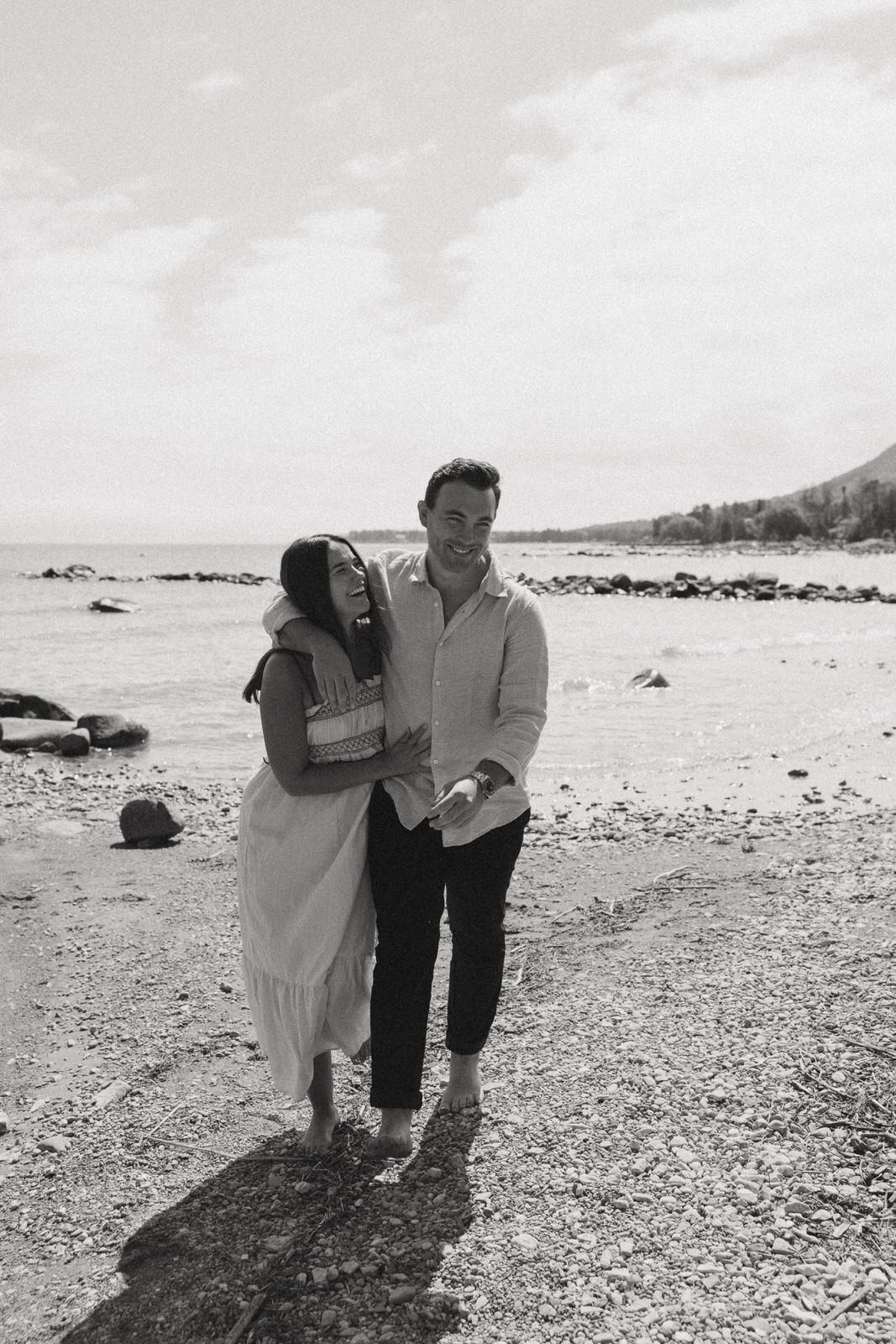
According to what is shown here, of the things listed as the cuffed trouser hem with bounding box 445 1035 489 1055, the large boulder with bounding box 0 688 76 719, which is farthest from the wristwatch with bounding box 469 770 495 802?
the large boulder with bounding box 0 688 76 719

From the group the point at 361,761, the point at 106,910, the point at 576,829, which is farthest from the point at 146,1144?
the point at 576,829

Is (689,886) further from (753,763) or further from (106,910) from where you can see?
(753,763)

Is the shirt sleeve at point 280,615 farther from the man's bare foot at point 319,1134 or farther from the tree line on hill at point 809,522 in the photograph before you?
the tree line on hill at point 809,522

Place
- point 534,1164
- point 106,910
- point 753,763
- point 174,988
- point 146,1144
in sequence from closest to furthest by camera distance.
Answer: point 534,1164 → point 146,1144 → point 174,988 → point 106,910 → point 753,763

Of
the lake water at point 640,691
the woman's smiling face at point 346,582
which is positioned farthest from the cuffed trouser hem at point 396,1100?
the lake water at point 640,691

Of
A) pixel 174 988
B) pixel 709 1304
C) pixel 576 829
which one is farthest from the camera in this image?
pixel 576 829

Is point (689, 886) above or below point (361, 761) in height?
below

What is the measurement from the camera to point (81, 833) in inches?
343

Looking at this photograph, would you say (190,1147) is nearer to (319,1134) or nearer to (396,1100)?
(319,1134)

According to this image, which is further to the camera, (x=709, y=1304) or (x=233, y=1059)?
(x=233, y=1059)

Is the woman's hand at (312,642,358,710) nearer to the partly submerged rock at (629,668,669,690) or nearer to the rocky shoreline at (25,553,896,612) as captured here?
the partly submerged rock at (629,668,669,690)

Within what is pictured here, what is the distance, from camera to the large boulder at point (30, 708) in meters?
15.8

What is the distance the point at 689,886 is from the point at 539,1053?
8.52 ft

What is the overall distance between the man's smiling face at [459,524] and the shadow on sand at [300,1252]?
2045 millimetres
